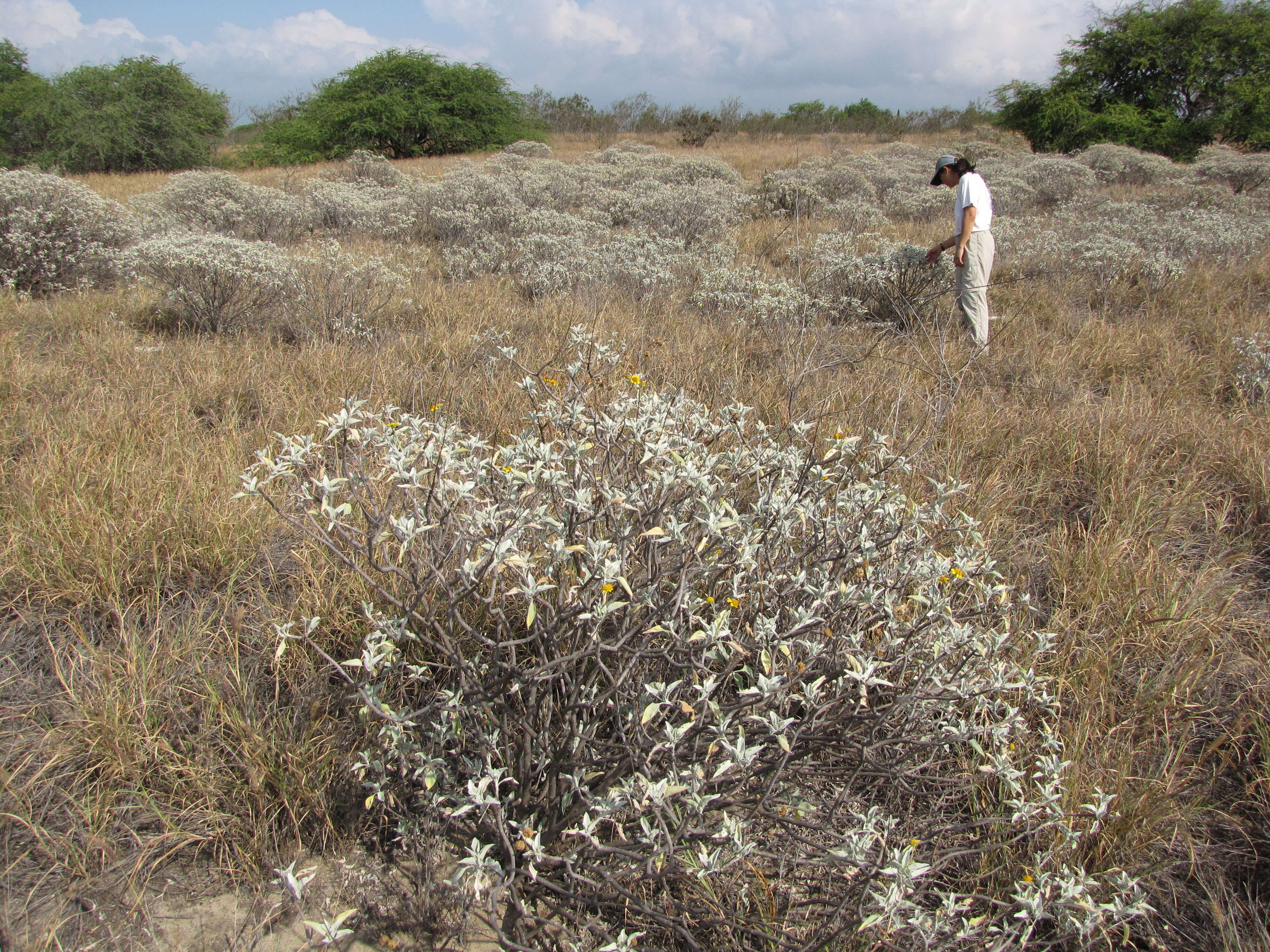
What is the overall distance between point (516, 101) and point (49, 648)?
28.5 meters

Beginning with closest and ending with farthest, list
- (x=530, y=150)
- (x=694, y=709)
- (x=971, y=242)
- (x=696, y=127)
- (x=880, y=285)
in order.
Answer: (x=694, y=709)
(x=971, y=242)
(x=880, y=285)
(x=530, y=150)
(x=696, y=127)

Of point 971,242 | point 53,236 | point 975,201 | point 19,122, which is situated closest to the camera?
point 975,201

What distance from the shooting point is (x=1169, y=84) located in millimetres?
19719

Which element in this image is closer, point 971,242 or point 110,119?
point 971,242

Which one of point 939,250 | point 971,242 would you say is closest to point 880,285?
A: point 939,250

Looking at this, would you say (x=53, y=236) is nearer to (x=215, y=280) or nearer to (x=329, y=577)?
(x=215, y=280)

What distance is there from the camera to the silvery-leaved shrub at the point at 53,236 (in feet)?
19.7

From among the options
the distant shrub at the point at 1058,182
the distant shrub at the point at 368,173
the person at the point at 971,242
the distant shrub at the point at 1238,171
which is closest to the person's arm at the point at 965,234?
the person at the point at 971,242

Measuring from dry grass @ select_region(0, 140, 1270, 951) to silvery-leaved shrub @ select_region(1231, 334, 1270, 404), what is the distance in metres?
0.13

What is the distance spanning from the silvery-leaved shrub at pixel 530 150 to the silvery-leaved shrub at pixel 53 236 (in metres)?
13.7

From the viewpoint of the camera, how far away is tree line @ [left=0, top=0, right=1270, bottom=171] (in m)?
18.8

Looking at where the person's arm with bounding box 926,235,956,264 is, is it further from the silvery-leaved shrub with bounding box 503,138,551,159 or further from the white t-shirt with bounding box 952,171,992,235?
the silvery-leaved shrub with bounding box 503,138,551,159

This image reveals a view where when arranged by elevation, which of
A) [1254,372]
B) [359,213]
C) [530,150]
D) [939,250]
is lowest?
[1254,372]

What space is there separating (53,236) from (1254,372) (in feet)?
32.9
